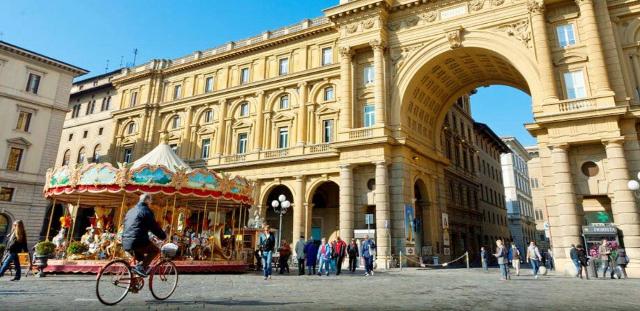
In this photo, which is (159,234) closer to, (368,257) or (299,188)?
(368,257)

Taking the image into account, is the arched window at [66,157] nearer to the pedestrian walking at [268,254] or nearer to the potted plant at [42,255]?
the potted plant at [42,255]

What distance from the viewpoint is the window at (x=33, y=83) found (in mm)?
37969

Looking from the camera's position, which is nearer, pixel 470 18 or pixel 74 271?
pixel 74 271

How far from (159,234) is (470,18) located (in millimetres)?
25730

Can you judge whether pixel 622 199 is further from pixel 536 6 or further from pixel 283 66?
pixel 283 66

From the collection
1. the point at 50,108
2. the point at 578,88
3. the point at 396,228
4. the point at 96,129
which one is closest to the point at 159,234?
the point at 396,228

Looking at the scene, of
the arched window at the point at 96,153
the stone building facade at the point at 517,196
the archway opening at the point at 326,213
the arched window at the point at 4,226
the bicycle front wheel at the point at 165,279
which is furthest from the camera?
the stone building facade at the point at 517,196

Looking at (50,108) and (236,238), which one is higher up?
(50,108)

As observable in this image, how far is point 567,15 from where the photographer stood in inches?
960

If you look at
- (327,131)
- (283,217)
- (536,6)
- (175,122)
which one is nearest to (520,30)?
(536,6)

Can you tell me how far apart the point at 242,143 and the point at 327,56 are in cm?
1124

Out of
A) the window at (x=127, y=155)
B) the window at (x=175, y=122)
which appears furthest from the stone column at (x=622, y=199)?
the window at (x=127, y=155)

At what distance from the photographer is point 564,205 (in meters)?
21.1

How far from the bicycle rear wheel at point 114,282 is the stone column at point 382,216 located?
19400 millimetres
